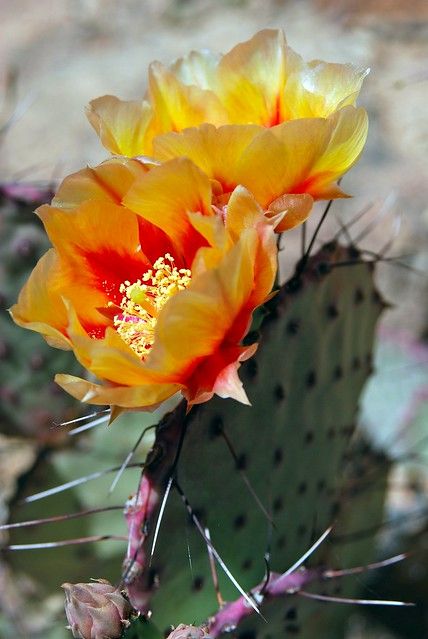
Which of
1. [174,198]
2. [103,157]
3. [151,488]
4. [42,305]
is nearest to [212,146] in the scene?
[174,198]

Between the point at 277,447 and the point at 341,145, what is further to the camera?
the point at 277,447

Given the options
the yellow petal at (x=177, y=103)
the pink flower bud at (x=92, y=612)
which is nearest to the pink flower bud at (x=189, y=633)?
the pink flower bud at (x=92, y=612)

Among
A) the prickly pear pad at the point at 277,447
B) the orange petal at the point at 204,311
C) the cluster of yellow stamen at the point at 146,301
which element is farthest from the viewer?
the prickly pear pad at the point at 277,447

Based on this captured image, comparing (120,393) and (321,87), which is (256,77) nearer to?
(321,87)

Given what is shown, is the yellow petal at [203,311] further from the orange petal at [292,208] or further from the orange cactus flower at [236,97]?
the orange cactus flower at [236,97]

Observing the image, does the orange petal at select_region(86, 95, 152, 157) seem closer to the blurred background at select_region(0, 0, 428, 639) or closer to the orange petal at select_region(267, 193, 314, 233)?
the orange petal at select_region(267, 193, 314, 233)

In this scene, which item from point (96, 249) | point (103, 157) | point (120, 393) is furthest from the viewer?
point (103, 157)
